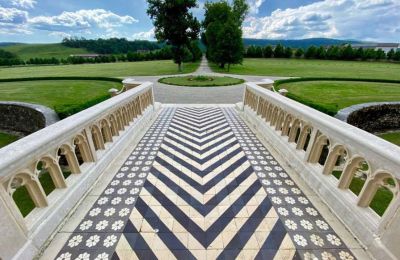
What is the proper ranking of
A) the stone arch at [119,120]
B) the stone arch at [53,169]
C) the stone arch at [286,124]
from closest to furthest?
the stone arch at [53,169] < the stone arch at [286,124] < the stone arch at [119,120]

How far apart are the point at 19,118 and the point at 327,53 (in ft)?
209

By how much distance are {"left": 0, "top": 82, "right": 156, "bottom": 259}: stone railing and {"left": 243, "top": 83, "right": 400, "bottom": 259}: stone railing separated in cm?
407

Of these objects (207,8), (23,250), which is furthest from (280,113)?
(207,8)

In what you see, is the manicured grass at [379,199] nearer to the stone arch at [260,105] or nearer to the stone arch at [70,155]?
the stone arch at [260,105]

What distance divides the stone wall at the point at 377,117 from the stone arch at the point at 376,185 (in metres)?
6.34

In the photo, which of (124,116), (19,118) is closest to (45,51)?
(19,118)

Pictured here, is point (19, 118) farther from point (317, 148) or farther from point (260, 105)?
point (317, 148)

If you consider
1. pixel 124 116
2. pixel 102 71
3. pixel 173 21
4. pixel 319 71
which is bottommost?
pixel 102 71

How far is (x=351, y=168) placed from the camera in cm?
302

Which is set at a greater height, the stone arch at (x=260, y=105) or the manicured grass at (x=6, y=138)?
the stone arch at (x=260, y=105)

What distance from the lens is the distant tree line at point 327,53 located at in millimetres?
50500

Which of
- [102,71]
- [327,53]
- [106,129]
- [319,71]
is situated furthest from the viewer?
[327,53]

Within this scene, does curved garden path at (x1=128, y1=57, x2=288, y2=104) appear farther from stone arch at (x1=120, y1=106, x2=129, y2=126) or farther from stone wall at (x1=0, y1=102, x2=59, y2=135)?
stone arch at (x1=120, y1=106, x2=129, y2=126)

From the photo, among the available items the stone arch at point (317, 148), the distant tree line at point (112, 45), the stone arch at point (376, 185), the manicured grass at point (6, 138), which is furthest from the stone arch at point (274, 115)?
the distant tree line at point (112, 45)
